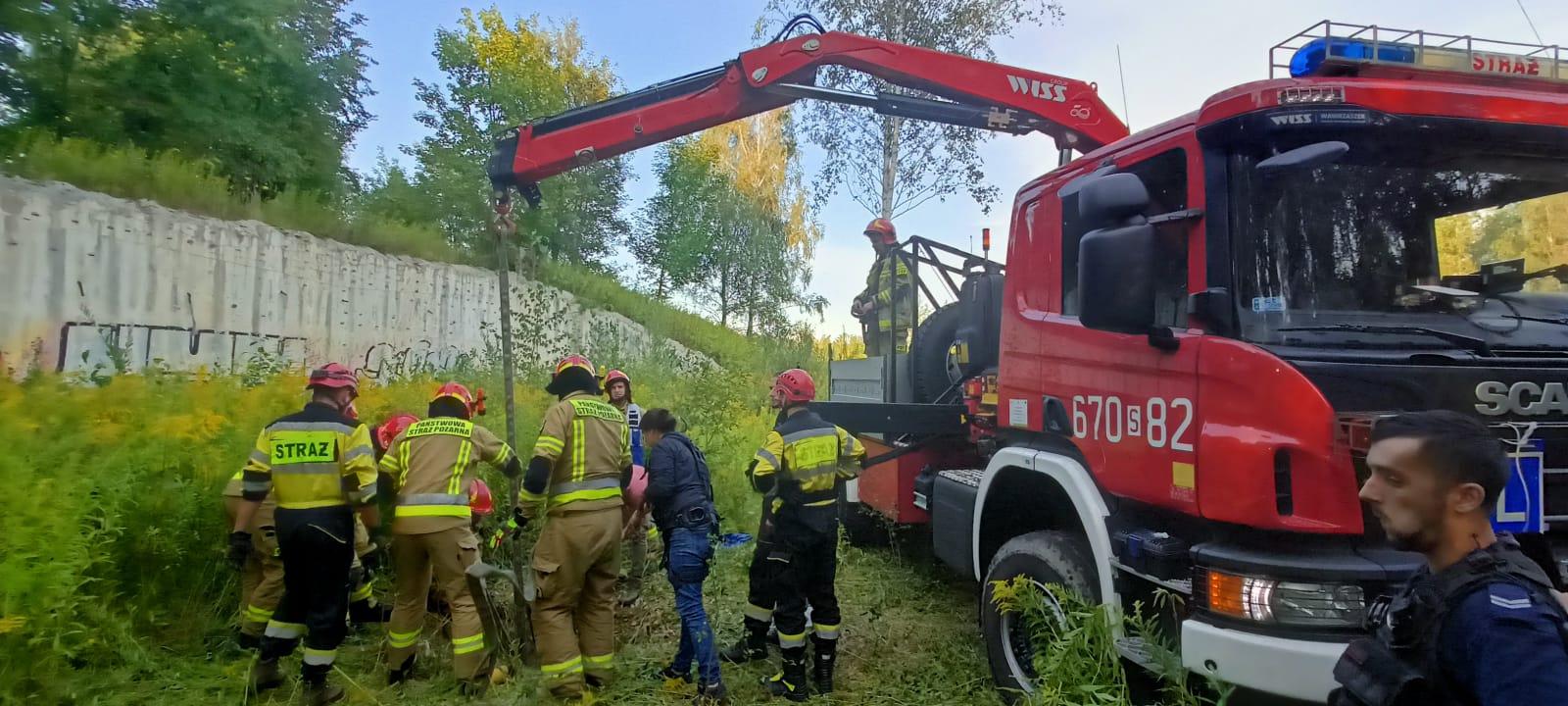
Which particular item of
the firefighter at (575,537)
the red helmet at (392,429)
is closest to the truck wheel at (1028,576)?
the firefighter at (575,537)

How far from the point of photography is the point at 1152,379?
2.95 m

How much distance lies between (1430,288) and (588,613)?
13.7 feet

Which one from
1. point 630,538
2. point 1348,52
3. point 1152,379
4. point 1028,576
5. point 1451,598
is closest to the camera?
point 1451,598

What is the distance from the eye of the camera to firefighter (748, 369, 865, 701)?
14.5 feet

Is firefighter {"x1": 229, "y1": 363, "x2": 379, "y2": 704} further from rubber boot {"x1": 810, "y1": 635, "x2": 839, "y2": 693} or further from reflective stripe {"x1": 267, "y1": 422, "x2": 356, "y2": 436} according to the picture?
rubber boot {"x1": 810, "y1": 635, "x2": 839, "y2": 693}

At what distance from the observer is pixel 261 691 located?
450 centimetres

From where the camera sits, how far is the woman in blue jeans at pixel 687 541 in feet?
14.4

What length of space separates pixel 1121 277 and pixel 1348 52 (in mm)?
1416

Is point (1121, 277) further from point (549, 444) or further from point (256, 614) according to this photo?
point (256, 614)

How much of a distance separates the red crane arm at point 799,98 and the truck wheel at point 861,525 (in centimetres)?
310

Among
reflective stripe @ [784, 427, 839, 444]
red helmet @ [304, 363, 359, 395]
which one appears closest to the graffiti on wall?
red helmet @ [304, 363, 359, 395]

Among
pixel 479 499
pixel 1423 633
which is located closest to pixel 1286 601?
pixel 1423 633

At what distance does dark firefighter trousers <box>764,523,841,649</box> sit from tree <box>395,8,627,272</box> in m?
12.9

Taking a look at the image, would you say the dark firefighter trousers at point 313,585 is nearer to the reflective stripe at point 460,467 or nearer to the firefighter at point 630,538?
the reflective stripe at point 460,467
